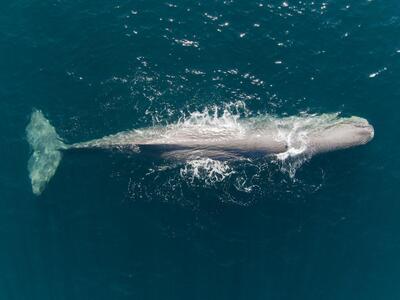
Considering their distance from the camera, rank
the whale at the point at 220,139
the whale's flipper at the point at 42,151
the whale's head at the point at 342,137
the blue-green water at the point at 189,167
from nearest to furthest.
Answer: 1. the blue-green water at the point at 189,167
2. the whale at the point at 220,139
3. the whale's head at the point at 342,137
4. the whale's flipper at the point at 42,151

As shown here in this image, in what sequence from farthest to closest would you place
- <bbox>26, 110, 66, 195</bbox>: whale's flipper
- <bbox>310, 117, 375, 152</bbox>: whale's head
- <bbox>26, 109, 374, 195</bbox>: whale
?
<bbox>26, 110, 66, 195</bbox>: whale's flipper
<bbox>310, 117, 375, 152</bbox>: whale's head
<bbox>26, 109, 374, 195</bbox>: whale

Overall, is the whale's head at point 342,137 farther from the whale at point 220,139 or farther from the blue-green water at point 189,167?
the blue-green water at point 189,167

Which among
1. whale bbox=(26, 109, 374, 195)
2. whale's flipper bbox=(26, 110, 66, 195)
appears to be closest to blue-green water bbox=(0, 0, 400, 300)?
whale's flipper bbox=(26, 110, 66, 195)

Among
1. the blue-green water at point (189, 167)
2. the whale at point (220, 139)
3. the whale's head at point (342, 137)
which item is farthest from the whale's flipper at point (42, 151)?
the whale's head at point (342, 137)

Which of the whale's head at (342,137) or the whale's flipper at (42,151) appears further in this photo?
the whale's flipper at (42,151)

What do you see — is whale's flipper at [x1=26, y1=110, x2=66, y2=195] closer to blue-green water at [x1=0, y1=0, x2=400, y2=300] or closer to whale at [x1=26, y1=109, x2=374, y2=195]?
whale at [x1=26, y1=109, x2=374, y2=195]

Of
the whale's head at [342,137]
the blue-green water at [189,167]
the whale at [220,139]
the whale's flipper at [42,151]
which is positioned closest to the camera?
the blue-green water at [189,167]

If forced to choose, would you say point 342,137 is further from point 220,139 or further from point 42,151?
point 42,151

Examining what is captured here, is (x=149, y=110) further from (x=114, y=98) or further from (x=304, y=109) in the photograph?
(x=304, y=109)
